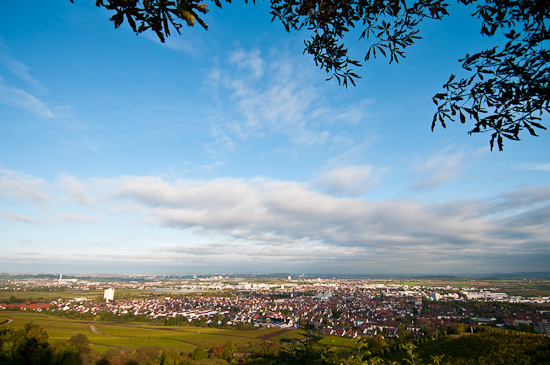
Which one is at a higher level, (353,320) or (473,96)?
(473,96)

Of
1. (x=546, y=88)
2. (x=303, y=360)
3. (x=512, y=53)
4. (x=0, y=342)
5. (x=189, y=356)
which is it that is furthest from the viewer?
(x=189, y=356)

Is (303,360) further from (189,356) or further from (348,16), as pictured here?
(189,356)

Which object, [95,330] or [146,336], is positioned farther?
[95,330]

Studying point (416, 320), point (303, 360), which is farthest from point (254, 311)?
point (303, 360)

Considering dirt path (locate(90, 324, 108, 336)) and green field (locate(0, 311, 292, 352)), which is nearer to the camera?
green field (locate(0, 311, 292, 352))

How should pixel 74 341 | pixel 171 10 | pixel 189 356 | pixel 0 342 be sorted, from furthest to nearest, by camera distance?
pixel 189 356 < pixel 74 341 < pixel 0 342 < pixel 171 10

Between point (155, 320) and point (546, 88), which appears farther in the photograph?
point (155, 320)

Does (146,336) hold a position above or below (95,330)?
above

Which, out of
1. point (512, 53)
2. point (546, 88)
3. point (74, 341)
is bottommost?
point (74, 341)

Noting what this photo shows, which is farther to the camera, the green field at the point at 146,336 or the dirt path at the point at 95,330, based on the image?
the dirt path at the point at 95,330

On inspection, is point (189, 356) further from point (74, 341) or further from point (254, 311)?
point (254, 311)
